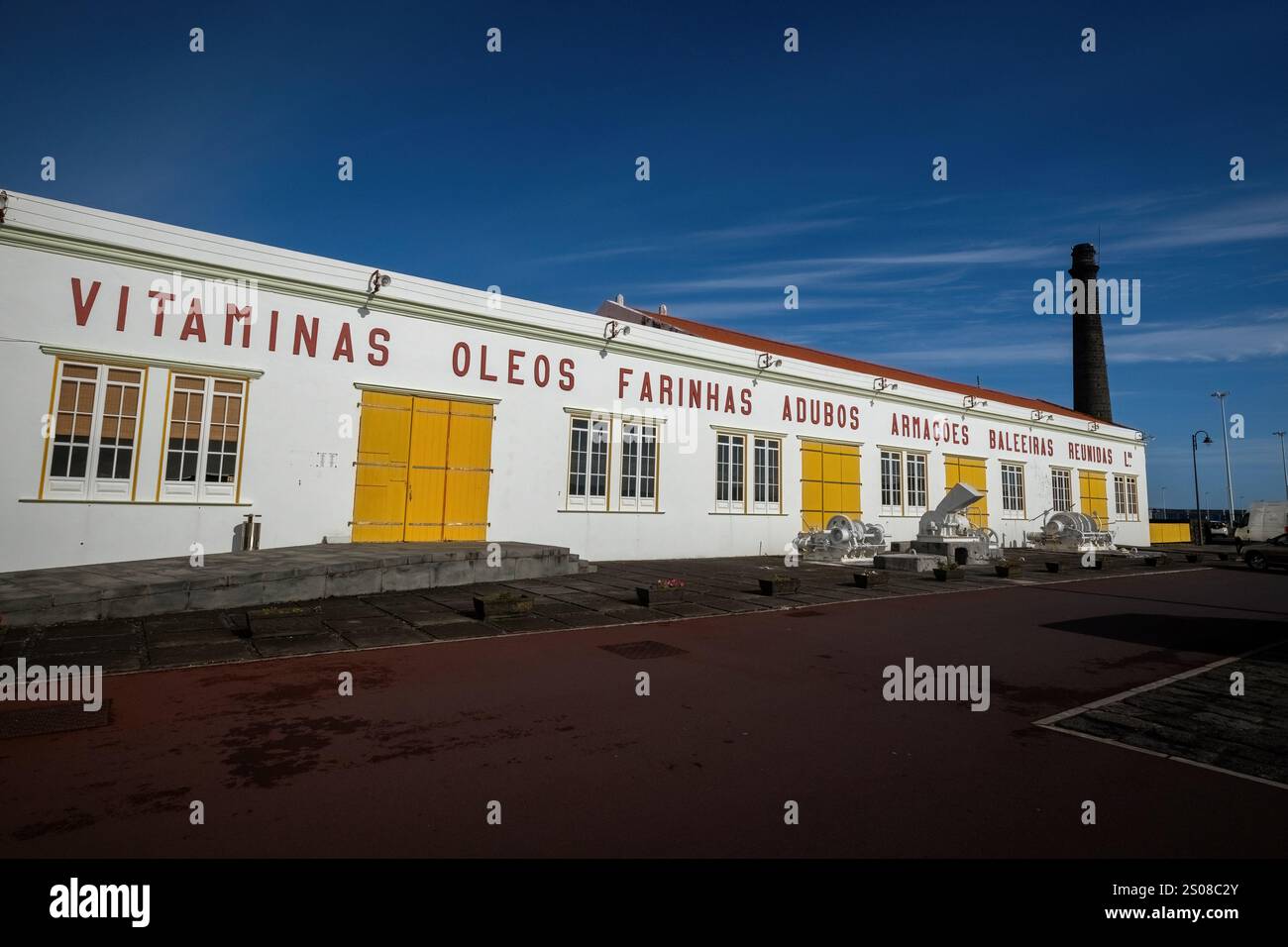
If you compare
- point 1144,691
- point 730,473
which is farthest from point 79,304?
point 1144,691

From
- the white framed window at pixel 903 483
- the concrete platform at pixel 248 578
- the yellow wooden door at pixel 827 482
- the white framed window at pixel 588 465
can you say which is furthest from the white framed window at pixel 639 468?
the white framed window at pixel 903 483

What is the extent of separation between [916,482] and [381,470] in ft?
60.0

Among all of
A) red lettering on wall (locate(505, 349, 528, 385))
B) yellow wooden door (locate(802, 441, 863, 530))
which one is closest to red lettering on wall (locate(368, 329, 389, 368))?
red lettering on wall (locate(505, 349, 528, 385))

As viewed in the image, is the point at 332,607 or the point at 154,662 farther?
the point at 332,607

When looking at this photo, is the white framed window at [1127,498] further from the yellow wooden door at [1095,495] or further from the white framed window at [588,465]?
the white framed window at [588,465]

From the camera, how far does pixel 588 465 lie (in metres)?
15.8

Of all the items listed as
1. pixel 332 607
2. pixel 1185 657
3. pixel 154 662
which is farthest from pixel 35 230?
pixel 1185 657

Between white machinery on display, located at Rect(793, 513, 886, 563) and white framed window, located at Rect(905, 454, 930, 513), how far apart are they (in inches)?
216

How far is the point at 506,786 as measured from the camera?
359cm

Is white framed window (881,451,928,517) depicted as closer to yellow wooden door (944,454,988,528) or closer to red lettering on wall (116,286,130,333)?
yellow wooden door (944,454,988,528)
